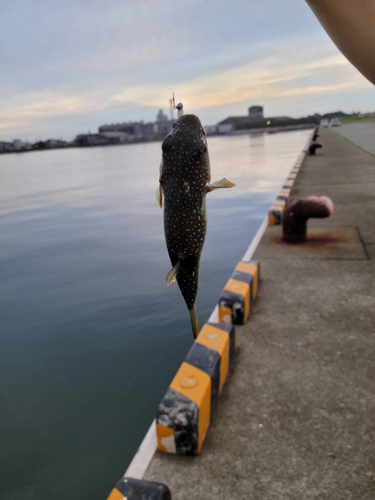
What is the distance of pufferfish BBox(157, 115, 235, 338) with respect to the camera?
5.49 ft

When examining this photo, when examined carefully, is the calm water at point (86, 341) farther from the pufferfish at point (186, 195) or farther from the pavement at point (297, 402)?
the pufferfish at point (186, 195)

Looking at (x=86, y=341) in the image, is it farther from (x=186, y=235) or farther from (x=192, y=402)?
(x=186, y=235)

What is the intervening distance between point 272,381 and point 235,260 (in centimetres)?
903

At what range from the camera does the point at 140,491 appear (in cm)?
323

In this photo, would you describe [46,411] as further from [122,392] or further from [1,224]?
[1,224]

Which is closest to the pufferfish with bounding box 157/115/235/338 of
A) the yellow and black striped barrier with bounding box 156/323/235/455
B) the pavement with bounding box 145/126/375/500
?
the yellow and black striped barrier with bounding box 156/323/235/455

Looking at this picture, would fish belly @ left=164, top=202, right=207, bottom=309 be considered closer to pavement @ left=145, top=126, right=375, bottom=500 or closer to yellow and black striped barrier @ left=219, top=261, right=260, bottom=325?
pavement @ left=145, top=126, right=375, bottom=500

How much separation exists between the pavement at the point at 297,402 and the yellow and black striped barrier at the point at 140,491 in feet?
1.72

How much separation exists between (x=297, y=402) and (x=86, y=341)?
5.80 m

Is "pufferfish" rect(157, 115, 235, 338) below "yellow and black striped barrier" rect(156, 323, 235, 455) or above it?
above

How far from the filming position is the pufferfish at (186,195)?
167cm

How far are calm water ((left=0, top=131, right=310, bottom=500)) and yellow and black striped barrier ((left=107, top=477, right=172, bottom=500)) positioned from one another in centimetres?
238

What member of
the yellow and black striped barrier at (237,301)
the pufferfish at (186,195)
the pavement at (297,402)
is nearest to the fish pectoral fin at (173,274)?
the pufferfish at (186,195)

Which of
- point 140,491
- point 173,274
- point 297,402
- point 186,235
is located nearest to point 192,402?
point 140,491
